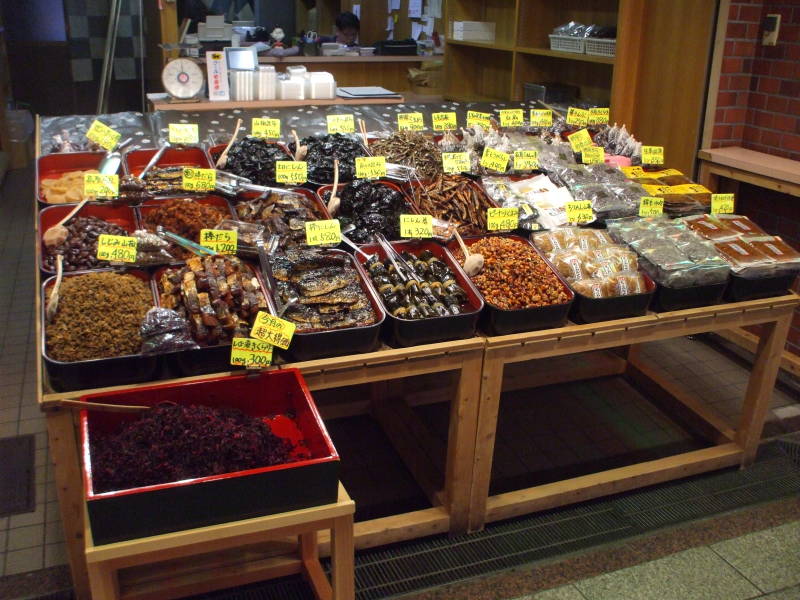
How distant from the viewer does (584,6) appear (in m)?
4.89

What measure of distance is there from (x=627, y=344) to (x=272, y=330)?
1402 millimetres

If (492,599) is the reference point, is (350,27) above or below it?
above

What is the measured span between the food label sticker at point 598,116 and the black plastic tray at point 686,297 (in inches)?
56.5

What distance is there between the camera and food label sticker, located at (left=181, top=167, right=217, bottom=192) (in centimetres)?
267

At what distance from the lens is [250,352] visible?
1.89m

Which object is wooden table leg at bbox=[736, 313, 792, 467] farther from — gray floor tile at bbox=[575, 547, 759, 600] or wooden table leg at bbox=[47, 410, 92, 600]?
wooden table leg at bbox=[47, 410, 92, 600]

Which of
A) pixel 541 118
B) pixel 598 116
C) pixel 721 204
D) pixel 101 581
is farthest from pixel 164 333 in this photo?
pixel 598 116

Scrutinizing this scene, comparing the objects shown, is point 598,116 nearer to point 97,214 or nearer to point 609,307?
point 609,307

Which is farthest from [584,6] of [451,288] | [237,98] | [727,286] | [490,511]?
[490,511]

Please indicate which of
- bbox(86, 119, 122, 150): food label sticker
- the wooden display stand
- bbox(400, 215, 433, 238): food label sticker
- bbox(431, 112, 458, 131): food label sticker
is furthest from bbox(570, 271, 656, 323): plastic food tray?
bbox(86, 119, 122, 150): food label sticker

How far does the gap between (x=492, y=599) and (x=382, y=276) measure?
3.50ft

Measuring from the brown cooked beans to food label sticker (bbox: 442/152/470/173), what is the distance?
0.57 m

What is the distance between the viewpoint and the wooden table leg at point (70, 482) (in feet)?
5.98

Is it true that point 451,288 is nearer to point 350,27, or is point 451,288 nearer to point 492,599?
point 492,599
